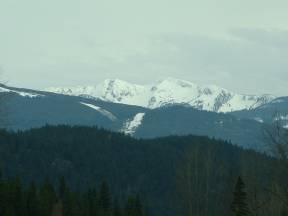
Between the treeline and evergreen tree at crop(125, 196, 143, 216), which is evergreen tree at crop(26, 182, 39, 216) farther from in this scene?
evergreen tree at crop(125, 196, 143, 216)

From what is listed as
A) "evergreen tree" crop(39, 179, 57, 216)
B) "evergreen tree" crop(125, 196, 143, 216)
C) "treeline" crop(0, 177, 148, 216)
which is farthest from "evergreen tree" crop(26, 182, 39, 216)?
"evergreen tree" crop(125, 196, 143, 216)

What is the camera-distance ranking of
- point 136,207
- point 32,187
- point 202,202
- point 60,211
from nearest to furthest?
1. point 60,211
2. point 32,187
3. point 136,207
4. point 202,202

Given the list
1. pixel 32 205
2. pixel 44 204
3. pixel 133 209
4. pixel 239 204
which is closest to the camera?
pixel 239 204

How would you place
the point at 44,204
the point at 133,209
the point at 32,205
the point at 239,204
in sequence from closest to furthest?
the point at 239,204 < the point at 44,204 < the point at 32,205 < the point at 133,209

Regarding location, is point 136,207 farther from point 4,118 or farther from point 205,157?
point 4,118

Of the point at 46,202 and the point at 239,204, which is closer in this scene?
the point at 239,204

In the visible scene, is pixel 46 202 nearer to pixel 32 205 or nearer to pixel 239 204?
pixel 32 205

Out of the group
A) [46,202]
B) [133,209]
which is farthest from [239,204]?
[133,209]

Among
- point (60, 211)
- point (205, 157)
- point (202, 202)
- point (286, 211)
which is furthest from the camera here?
point (205, 157)

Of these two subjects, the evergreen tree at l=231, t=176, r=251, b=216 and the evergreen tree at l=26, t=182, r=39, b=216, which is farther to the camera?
the evergreen tree at l=26, t=182, r=39, b=216

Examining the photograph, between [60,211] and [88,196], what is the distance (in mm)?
24811

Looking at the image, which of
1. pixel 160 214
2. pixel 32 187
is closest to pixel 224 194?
pixel 32 187

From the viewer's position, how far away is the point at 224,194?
325ft

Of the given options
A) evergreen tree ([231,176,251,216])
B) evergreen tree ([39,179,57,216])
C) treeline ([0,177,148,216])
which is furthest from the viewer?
evergreen tree ([39,179,57,216])
